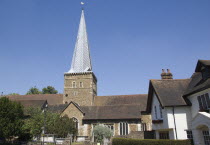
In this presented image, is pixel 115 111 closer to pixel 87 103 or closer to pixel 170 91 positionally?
pixel 87 103

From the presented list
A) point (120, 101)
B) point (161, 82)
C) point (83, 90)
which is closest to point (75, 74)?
point (83, 90)

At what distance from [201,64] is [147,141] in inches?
347

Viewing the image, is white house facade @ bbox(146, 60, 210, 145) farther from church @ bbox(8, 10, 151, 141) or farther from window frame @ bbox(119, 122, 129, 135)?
window frame @ bbox(119, 122, 129, 135)

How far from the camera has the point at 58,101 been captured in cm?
5131

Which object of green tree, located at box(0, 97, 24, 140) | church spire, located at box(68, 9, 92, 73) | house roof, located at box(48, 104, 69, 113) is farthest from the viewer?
church spire, located at box(68, 9, 92, 73)

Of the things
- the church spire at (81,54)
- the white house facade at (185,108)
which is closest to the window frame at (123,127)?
the white house facade at (185,108)

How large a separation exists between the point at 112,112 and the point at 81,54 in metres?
23.4

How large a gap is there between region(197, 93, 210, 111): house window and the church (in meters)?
10.4

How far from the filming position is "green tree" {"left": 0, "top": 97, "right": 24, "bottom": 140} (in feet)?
88.0

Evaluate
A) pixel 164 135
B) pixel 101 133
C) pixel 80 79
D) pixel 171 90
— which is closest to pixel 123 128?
pixel 101 133

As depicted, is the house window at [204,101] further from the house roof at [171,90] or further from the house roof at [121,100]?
the house roof at [121,100]

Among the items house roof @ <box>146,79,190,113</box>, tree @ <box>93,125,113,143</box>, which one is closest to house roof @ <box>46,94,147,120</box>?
tree @ <box>93,125,113,143</box>

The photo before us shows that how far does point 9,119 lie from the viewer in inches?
1097

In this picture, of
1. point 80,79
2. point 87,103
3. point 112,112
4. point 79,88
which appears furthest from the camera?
point 80,79
